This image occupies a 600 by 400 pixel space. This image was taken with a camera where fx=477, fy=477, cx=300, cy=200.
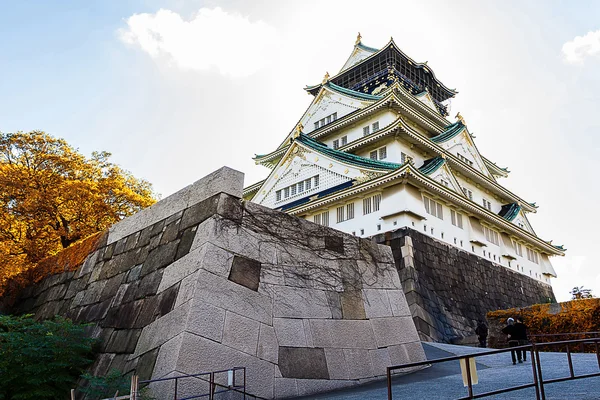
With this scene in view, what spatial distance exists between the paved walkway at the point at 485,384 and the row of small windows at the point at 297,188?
15.6 m

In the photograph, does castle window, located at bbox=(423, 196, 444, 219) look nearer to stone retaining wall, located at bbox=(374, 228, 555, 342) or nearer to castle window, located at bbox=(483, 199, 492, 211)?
stone retaining wall, located at bbox=(374, 228, 555, 342)

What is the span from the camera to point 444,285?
21.4 meters

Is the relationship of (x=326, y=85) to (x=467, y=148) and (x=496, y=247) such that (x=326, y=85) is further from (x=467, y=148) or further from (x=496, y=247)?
(x=496, y=247)

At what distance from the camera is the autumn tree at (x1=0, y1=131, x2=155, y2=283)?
41.2 ft

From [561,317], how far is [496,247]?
1213 centimetres

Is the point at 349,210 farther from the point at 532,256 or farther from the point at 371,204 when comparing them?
the point at 532,256

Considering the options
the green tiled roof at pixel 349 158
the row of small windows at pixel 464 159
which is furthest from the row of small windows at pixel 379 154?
the row of small windows at pixel 464 159

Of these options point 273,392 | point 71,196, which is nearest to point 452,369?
point 273,392

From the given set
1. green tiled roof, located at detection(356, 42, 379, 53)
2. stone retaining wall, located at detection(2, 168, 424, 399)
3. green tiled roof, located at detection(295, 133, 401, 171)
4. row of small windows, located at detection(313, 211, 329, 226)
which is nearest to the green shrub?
stone retaining wall, located at detection(2, 168, 424, 399)

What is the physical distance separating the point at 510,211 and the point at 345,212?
45.4ft

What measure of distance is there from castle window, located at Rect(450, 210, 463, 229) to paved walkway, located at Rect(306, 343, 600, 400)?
13793mm

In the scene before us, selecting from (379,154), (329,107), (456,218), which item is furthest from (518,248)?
(329,107)

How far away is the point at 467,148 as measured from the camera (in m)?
31.0

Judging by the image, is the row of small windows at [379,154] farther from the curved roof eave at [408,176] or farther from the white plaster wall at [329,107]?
the curved roof eave at [408,176]
